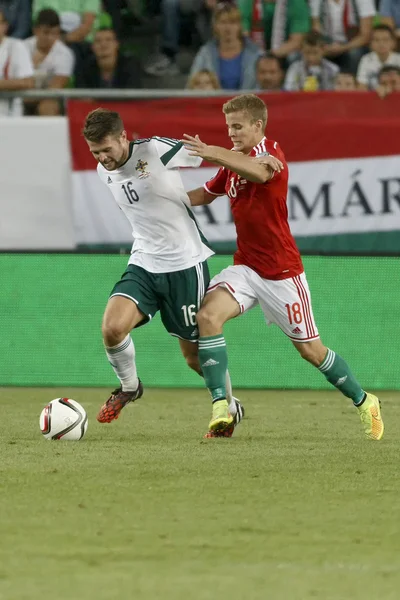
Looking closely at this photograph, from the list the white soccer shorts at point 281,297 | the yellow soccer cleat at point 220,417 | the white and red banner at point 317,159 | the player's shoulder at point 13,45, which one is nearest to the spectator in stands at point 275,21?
the white and red banner at point 317,159

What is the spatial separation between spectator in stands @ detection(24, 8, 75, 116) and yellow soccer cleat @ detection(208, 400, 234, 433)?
6552mm

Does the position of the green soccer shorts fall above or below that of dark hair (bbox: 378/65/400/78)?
below

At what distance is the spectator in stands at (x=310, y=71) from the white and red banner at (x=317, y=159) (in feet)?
4.38

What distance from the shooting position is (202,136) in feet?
38.9

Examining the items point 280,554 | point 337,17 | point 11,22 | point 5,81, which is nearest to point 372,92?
point 337,17

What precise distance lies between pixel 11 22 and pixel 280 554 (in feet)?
35.6

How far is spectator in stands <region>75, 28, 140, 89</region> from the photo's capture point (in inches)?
527

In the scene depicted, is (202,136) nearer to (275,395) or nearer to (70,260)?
(70,260)

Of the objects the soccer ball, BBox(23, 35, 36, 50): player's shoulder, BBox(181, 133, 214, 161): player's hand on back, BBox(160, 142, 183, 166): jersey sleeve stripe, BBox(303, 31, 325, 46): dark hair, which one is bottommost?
the soccer ball

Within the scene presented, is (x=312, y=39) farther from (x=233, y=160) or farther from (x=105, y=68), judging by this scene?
(x=233, y=160)

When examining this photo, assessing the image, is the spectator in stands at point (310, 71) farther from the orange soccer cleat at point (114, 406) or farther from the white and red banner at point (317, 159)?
the orange soccer cleat at point (114, 406)

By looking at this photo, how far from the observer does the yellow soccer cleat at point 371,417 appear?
788cm

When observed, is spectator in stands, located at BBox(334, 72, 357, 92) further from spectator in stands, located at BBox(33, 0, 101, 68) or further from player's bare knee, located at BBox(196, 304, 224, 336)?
player's bare knee, located at BBox(196, 304, 224, 336)

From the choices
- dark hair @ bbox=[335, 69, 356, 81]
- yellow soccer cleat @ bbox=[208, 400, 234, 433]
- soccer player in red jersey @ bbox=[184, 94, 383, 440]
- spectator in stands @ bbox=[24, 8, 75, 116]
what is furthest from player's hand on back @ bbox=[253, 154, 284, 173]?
spectator in stands @ bbox=[24, 8, 75, 116]
